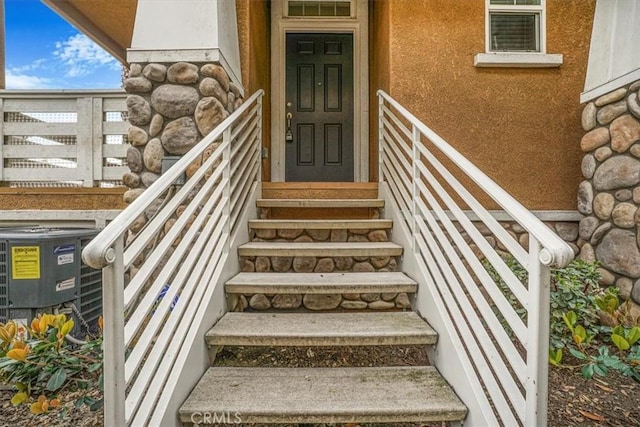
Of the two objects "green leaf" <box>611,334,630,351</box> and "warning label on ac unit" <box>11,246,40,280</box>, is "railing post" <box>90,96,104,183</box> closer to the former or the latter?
"warning label on ac unit" <box>11,246,40,280</box>

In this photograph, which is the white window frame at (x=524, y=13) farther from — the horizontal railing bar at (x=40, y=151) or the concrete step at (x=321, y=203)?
the horizontal railing bar at (x=40, y=151)

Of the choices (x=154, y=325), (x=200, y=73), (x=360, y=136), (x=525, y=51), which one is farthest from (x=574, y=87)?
(x=154, y=325)

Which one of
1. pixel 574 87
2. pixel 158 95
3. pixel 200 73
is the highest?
pixel 574 87

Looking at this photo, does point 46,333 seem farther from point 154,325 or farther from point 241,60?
point 241,60

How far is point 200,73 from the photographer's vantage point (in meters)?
2.20

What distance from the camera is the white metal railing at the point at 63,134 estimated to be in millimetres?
3201

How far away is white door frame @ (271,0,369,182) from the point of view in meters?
3.95

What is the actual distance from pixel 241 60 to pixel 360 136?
1.70m

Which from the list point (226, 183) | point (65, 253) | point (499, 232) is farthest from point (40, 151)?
point (499, 232)

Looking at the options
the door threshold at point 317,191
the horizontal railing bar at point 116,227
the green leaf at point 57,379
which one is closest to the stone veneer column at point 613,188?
the door threshold at point 317,191

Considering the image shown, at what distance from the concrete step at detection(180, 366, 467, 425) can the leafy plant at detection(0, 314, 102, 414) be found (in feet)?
1.67

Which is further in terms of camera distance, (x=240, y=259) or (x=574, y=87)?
(x=574, y=87)

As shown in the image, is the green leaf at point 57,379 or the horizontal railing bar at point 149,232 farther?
the green leaf at point 57,379

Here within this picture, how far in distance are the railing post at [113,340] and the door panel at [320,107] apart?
307cm
